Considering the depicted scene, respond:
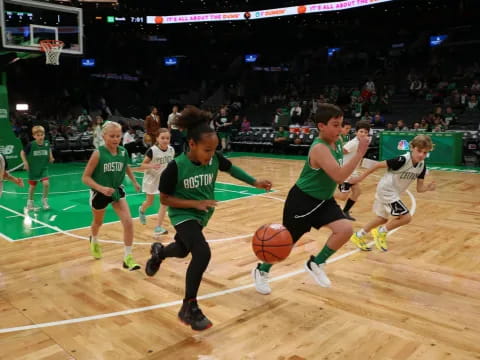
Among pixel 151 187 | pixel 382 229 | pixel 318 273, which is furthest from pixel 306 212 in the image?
pixel 151 187

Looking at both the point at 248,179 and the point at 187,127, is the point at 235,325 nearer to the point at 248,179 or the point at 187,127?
the point at 248,179

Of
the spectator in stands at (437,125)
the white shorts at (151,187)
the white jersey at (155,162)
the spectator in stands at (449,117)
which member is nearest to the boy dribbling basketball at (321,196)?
Answer: the white jersey at (155,162)

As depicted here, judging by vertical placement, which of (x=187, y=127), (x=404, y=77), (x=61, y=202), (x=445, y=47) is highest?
(x=445, y=47)

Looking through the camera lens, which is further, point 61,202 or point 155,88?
point 155,88

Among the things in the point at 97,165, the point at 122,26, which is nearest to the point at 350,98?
the point at 122,26

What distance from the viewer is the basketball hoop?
12.1 meters

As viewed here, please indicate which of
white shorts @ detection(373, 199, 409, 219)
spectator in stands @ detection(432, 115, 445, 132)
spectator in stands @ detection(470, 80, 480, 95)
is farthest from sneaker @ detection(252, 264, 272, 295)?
spectator in stands @ detection(470, 80, 480, 95)

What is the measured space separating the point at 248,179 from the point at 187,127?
71cm

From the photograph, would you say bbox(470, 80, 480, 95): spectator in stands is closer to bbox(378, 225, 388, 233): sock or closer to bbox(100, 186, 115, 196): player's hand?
bbox(378, 225, 388, 233): sock

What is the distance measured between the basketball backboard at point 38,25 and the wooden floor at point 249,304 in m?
7.83

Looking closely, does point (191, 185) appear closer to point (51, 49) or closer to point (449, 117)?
point (51, 49)

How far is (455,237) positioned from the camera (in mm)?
6242

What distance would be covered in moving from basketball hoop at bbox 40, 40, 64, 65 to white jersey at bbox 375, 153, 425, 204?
1008 centimetres

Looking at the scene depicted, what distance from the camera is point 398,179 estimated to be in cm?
542
